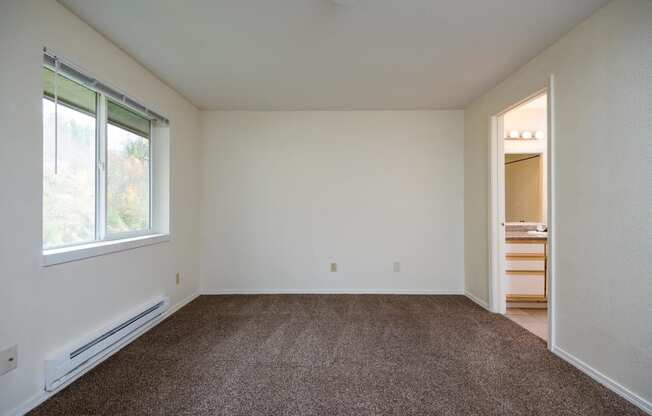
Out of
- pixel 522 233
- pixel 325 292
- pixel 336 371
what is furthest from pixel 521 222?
pixel 336 371

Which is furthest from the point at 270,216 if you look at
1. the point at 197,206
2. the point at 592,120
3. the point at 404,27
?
the point at 592,120

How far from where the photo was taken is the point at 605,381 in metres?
1.97

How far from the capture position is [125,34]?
2.27 metres

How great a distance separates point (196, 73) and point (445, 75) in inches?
95.8

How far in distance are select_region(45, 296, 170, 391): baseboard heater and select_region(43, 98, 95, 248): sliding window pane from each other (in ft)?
2.28

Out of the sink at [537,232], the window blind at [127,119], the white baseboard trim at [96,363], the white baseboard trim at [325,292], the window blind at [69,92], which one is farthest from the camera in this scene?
the white baseboard trim at [325,292]

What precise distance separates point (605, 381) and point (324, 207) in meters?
3.03

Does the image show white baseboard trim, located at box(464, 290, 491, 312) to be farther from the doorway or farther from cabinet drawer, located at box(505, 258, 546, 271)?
cabinet drawer, located at box(505, 258, 546, 271)

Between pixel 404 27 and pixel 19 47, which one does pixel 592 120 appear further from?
pixel 19 47

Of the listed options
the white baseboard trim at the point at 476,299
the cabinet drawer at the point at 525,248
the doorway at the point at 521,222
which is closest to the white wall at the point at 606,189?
the doorway at the point at 521,222

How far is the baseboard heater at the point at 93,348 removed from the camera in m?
1.85

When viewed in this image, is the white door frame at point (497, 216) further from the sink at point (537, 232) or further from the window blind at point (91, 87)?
the window blind at point (91, 87)

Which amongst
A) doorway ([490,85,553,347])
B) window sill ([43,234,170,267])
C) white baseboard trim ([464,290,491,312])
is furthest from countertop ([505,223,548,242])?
window sill ([43,234,170,267])

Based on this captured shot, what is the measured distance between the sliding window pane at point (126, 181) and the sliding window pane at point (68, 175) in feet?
0.62
